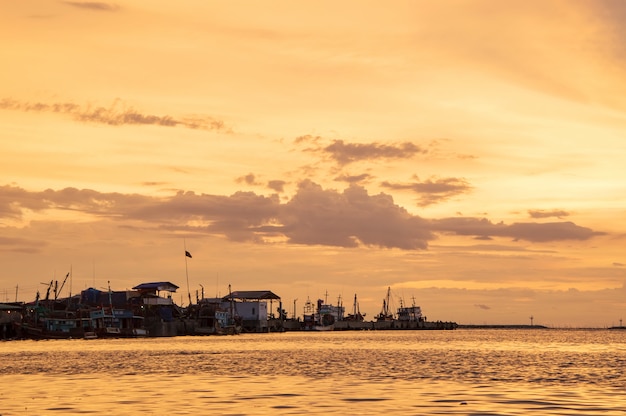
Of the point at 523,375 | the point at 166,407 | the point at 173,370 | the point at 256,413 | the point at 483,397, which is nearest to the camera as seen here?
the point at 256,413

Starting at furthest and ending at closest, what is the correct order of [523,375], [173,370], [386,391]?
[173,370] < [523,375] < [386,391]

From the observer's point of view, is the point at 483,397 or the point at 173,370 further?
the point at 173,370

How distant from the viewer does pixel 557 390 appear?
6153 cm

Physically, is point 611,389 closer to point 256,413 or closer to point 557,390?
point 557,390

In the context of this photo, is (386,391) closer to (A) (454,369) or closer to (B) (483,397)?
(B) (483,397)

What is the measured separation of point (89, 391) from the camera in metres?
59.0

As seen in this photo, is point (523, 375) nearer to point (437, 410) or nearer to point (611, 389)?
point (611, 389)

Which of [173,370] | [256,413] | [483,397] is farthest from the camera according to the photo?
[173,370]

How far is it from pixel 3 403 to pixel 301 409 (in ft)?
56.0

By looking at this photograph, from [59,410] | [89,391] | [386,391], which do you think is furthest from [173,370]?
[59,410]

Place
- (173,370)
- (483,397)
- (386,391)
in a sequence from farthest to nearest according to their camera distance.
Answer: (173,370) → (386,391) → (483,397)

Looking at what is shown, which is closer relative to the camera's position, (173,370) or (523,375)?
(523,375)

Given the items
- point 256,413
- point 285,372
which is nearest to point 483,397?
point 256,413

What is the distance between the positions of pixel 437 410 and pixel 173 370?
4038cm
